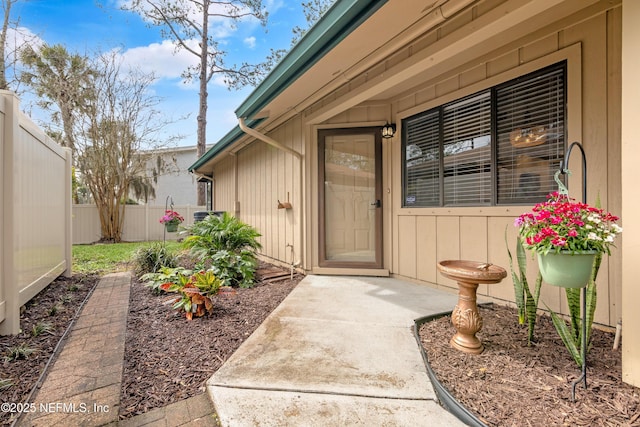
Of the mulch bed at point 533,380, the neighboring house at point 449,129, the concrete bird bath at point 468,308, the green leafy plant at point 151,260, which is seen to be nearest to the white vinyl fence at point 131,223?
the green leafy plant at point 151,260

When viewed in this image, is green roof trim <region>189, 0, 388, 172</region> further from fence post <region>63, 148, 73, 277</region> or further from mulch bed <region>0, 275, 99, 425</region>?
mulch bed <region>0, 275, 99, 425</region>

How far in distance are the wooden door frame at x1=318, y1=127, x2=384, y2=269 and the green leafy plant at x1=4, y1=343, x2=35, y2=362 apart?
3.01 metres

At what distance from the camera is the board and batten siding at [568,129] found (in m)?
2.18

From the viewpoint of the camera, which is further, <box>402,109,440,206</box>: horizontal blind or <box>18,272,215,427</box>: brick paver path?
<box>402,109,440,206</box>: horizontal blind

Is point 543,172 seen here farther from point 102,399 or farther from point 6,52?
point 6,52

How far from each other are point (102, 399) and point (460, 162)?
352 centimetres

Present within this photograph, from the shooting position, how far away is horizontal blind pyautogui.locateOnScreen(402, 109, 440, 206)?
3455 mm

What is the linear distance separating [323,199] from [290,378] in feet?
9.21

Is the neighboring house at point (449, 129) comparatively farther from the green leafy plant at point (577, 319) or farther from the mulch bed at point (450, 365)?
the mulch bed at point (450, 365)

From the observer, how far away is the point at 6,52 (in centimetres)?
626

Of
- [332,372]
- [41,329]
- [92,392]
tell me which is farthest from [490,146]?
[41,329]

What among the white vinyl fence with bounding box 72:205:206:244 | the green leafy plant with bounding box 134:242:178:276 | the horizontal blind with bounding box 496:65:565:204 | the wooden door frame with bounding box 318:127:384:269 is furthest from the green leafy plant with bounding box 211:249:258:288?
the white vinyl fence with bounding box 72:205:206:244

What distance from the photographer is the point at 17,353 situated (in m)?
1.94

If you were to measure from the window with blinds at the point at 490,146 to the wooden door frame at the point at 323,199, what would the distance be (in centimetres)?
37
